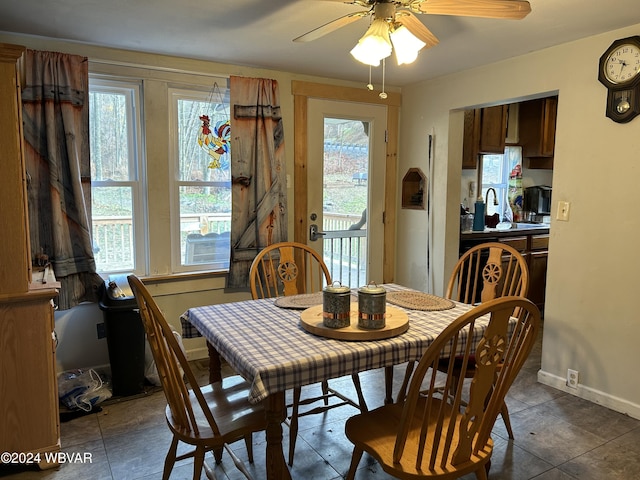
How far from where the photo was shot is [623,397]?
264cm

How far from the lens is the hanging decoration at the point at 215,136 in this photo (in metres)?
3.31

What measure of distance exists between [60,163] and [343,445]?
227cm

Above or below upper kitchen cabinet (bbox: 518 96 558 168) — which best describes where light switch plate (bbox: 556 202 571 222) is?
below

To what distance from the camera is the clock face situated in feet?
8.05

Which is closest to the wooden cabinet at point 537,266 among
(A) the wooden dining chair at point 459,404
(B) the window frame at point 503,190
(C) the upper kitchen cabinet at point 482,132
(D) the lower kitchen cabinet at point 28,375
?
(B) the window frame at point 503,190

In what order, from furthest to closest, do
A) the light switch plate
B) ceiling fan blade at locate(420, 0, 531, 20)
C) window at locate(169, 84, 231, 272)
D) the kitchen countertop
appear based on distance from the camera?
1. the kitchen countertop
2. window at locate(169, 84, 231, 272)
3. the light switch plate
4. ceiling fan blade at locate(420, 0, 531, 20)

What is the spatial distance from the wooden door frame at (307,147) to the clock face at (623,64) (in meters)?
1.75

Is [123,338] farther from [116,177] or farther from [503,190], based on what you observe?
[503,190]

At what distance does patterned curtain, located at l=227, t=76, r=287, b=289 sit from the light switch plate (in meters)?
1.87

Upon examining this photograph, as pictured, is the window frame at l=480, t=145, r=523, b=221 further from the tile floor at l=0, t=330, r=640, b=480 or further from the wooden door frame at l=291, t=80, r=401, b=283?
the tile floor at l=0, t=330, r=640, b=480

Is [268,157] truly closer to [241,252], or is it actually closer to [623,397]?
[241,252]

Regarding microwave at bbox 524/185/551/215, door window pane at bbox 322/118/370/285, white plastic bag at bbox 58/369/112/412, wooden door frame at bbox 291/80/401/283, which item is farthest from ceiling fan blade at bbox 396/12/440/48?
microwave at bbox 524/185/551/215

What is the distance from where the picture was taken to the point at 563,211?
9.39ft

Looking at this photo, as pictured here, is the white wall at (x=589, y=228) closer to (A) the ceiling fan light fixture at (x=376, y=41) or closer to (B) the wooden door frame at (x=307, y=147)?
(B) the wooden door frame at (x=307, y=147)
